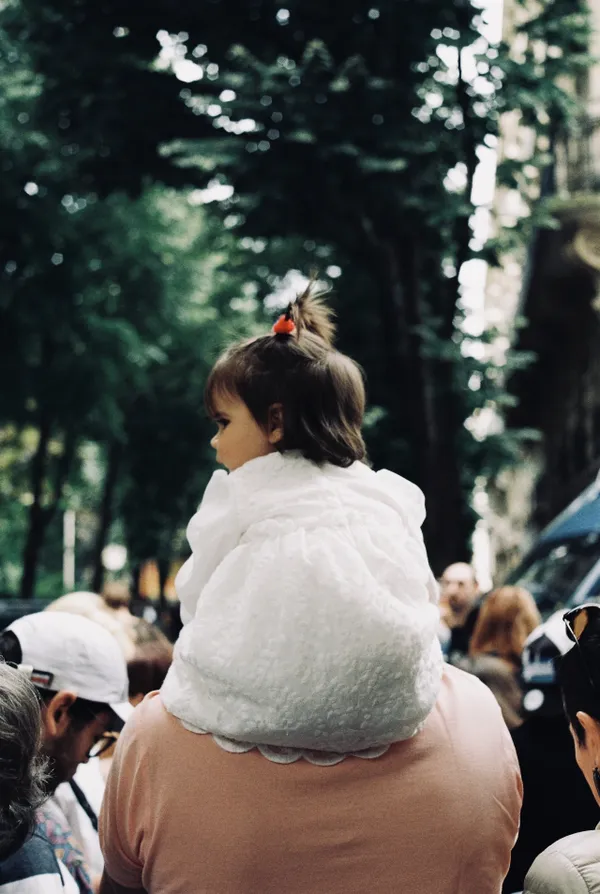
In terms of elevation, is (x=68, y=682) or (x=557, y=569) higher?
(x=68, y=682)

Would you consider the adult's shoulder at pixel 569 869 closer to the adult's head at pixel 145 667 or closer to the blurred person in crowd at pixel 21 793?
the blurred person in crowd at pixel 21 793

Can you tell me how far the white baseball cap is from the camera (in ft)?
8.29

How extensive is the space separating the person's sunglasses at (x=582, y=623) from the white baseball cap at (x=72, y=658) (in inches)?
43.0

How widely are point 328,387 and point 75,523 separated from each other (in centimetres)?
4893

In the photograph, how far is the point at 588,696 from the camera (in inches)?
76.4

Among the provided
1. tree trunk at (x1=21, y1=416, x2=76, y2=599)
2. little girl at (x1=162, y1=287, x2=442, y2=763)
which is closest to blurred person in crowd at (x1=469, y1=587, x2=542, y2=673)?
little girl at (x1=162, y1=287, x2=442, y2=763)

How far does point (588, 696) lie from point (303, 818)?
0.52 meters

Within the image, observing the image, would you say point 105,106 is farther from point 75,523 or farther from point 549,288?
point 75,523

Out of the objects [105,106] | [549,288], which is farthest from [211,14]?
[549,288]

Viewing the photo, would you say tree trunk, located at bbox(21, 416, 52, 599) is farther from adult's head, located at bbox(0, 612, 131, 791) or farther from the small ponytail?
the small ponytail

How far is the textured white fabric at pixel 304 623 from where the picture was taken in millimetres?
1716

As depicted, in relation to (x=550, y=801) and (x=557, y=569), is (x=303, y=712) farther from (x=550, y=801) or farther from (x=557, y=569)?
(x=557, y=569)

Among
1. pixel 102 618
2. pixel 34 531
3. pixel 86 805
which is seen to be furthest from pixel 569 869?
pixel 34 531

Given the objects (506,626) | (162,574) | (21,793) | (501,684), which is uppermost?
(21,793)
